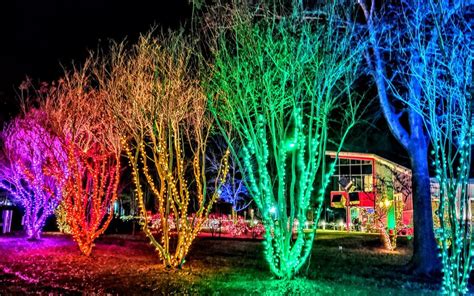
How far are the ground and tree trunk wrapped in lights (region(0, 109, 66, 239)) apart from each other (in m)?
2.88

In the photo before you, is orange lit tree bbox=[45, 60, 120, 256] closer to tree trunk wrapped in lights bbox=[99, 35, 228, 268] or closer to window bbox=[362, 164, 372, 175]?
tree trunk wrapped in lights bbox=[99, 35, 228, 268]

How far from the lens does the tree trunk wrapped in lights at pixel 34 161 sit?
54.7ft

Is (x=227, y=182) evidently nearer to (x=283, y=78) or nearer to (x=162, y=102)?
(x=162, y=102)

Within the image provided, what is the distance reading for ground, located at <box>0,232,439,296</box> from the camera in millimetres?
9430

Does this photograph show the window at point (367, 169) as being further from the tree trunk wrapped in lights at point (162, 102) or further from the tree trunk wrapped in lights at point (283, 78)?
the tree trunk wrapped in lights at point (283, 78)

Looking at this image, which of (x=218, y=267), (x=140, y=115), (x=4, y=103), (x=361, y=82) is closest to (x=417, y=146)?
(x=361, y=82)

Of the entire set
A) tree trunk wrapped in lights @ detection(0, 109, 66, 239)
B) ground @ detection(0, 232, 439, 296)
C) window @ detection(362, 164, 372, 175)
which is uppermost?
window @ detection(362, 164, 372, 175)

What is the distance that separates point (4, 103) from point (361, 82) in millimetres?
20521

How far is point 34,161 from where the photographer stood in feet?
65.2

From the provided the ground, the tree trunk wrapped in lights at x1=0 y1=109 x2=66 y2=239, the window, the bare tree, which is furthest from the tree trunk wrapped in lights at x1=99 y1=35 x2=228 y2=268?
the window

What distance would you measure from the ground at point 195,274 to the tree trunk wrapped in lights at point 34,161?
113 inches

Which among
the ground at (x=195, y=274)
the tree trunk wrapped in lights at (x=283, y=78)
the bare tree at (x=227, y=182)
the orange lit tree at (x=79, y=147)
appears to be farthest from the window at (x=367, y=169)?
the tree trunk wrapped in lights at (x=283, y=78)

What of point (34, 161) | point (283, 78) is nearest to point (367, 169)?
point (34, 161)

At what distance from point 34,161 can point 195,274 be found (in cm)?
1178
